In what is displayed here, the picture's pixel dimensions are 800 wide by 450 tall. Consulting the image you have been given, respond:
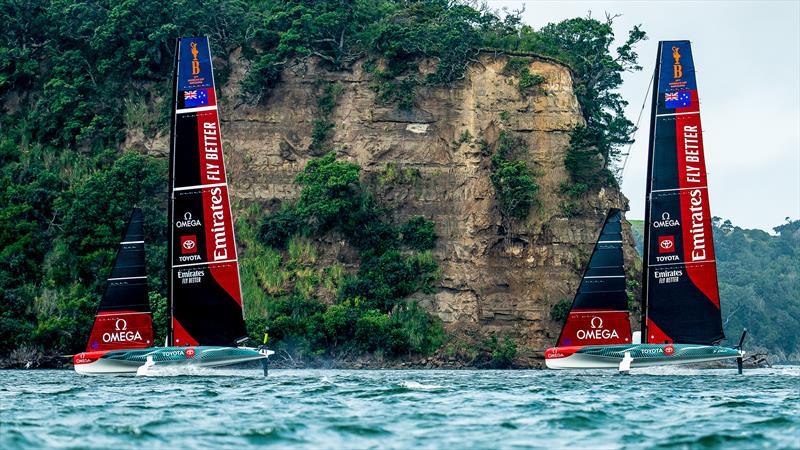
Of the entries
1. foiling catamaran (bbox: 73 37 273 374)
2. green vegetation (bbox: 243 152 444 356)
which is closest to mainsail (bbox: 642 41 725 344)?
foiling catamaran (bbox: 73 37 273 374)

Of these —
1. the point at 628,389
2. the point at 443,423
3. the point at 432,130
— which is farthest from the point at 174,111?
the point at 432,130

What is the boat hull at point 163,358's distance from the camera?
4147cm

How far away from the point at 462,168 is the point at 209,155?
96.0 ft

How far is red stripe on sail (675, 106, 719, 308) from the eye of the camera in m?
44.8

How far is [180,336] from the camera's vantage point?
42.8 metres

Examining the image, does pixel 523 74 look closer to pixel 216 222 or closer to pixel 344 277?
pixel 344 277

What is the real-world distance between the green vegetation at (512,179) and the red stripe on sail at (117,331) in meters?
29.3

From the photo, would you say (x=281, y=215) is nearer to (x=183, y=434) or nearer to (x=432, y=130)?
(x=432, y=130)

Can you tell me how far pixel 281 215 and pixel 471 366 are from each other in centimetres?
1219

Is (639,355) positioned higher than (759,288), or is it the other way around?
(759,288)

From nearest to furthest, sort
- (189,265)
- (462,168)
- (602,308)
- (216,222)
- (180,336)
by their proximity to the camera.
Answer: (189,265) < (216,222) < (180,336) < (602,308) < (462,168)

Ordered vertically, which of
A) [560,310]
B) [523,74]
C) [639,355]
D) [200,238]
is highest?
[523,74]

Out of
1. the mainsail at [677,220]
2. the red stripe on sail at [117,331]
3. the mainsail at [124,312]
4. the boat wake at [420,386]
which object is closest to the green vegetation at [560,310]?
the mainsail at [677,220]

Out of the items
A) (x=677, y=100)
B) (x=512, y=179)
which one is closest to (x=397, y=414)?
(x=677, y=100)
